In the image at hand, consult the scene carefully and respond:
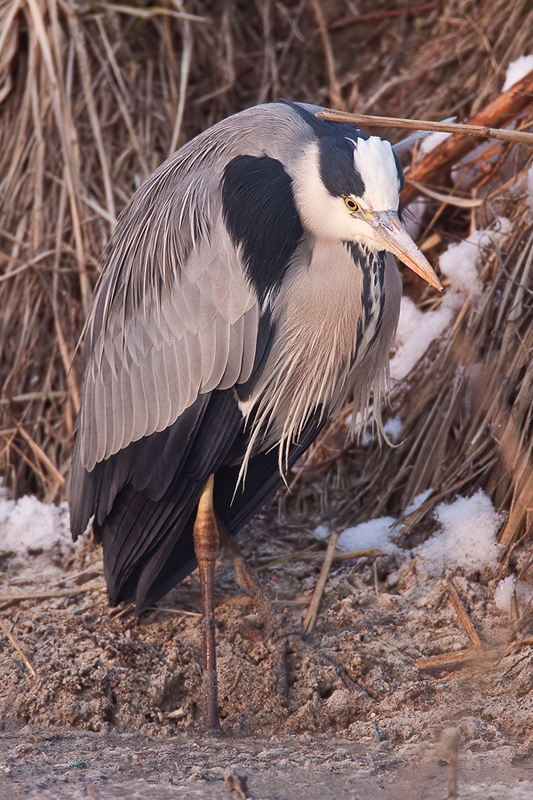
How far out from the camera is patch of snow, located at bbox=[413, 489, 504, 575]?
88.0 inches

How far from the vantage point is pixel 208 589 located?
7.04ft

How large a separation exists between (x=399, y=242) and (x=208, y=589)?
1030 mm

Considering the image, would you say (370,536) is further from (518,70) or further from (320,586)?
(518,70)

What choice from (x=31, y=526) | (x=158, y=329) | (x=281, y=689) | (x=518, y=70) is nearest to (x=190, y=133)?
(x=518, y=70)

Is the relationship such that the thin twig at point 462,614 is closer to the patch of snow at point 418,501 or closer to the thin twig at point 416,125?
the patch of snow at point 418,501

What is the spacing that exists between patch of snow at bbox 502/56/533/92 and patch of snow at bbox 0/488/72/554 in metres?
2.14

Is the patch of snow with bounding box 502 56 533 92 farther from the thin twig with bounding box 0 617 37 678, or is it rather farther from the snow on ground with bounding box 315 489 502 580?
the thin twig with bounding box 0 617 37 678

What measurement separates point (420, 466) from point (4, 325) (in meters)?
1.73

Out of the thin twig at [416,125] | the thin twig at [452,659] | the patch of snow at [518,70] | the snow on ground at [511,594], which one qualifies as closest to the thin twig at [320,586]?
the thin twig at [452,659]

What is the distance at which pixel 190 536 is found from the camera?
239cm

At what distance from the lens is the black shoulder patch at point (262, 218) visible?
1.90 metres

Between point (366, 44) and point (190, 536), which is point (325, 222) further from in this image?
point (366, 44)

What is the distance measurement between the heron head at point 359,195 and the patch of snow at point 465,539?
833 mm

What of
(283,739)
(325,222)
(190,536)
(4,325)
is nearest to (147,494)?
(190,536)
